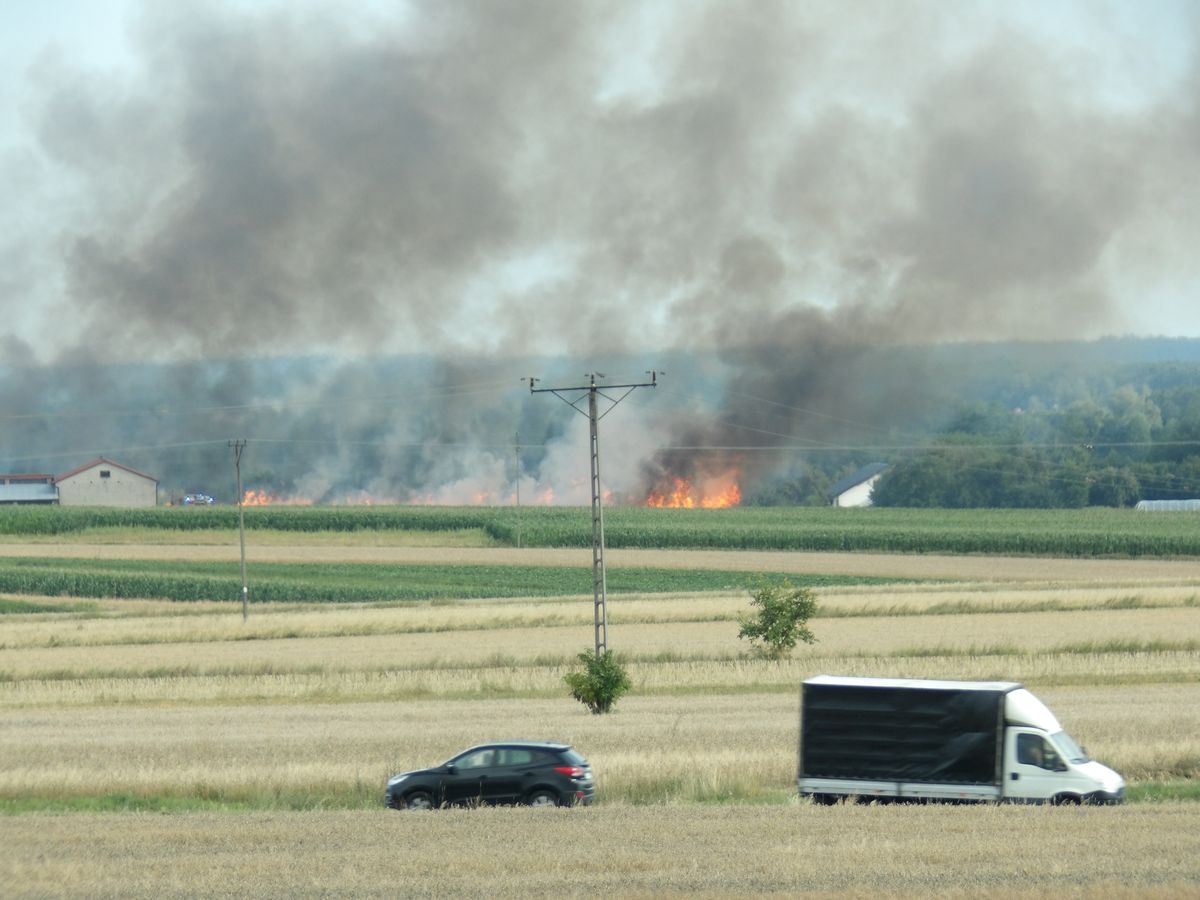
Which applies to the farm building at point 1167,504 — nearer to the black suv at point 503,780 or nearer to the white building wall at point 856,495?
the white building wall at point 856,495

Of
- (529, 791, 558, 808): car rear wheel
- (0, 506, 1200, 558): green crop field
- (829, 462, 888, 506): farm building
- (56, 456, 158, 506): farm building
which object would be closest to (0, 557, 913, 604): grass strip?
(0, 506, 1200, 558): green crop field

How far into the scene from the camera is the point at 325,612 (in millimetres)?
59125

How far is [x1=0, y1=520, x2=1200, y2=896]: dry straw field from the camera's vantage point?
1589cm

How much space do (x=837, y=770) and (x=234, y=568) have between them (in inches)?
2287

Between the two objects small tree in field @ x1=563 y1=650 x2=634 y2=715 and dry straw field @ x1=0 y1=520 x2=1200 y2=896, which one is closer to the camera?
dry straw field @ x1=0 y1=520 x2=1200 y2=896

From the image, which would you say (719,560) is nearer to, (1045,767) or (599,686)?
(599,686)

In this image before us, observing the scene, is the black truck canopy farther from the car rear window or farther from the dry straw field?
the car rear window

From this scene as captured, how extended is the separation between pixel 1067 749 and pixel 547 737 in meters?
10.4

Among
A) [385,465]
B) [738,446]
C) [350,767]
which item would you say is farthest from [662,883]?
[385,465]

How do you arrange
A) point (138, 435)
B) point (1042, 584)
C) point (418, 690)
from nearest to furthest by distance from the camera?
point (418, 690)
point (1042, 584)
point (138, 435)

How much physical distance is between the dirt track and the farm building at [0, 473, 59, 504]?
103ft

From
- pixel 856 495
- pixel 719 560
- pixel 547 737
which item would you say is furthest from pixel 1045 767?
pixel 856 495

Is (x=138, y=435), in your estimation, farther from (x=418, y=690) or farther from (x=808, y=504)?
(x=418, y=690)

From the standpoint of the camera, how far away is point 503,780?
72.1 ft
